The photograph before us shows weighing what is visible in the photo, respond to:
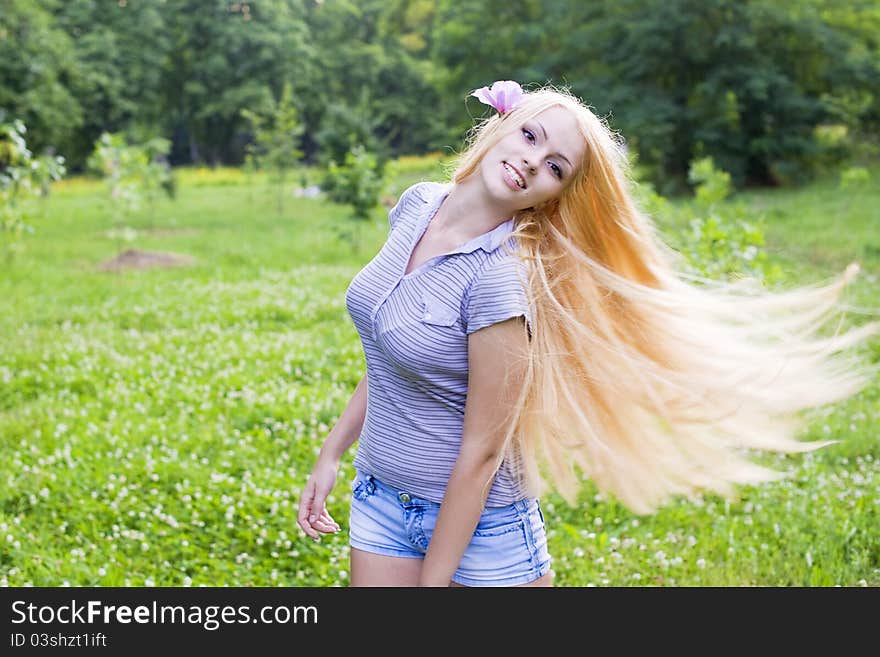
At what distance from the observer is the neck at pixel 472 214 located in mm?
2578

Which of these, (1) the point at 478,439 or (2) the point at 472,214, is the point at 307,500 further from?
(2) the point at 472,214

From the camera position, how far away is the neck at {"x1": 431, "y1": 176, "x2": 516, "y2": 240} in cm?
258

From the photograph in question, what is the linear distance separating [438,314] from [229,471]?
157 inches

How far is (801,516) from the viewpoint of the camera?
549 cm

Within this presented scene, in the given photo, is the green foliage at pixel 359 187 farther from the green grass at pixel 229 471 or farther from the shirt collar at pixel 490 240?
the shirt collar at pixel 490 240

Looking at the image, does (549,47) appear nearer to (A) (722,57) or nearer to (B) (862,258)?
(A) (722,57)

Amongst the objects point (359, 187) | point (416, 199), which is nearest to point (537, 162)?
point (416, 199)

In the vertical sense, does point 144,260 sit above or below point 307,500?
above

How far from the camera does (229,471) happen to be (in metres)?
6.08

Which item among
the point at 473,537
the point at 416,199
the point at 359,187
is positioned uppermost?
the point at 359,187

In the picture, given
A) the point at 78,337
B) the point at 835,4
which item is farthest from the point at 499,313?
the point at 835,4

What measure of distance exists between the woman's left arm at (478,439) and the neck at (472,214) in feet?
1.04

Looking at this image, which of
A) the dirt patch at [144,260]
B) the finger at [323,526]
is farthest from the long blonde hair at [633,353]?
the dirt patch at [144,260]

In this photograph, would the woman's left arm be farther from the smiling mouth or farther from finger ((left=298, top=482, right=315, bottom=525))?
finger ((left=298, top=482, right=315, bottom=525))
